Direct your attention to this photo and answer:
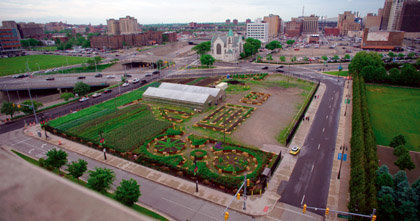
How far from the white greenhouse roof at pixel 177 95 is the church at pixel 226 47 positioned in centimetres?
7092

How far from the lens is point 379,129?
169 feet

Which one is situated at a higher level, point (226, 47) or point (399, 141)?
point (226, 47)

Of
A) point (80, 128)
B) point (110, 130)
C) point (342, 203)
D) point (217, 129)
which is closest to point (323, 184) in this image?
point (342, 203)

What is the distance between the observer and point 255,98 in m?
70.6

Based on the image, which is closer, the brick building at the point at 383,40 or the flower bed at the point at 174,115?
the flower bed at the point at 174,115

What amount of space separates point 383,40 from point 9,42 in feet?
797

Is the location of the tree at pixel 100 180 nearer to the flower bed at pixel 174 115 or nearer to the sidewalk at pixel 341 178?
the flower bed at pixel 174 115

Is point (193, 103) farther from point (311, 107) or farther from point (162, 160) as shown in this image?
point (311, 107)

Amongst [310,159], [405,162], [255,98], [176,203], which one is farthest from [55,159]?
[255,98]

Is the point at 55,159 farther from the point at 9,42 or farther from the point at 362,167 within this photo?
the point at 9,42

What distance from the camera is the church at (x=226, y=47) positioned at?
132 m

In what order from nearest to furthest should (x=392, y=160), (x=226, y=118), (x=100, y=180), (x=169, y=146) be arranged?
1. (x=100, y=180)
2. (x=392, y=160)
3. (x=169, y=146)
4. (x=226, y=118)

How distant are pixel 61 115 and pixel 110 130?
724 inches

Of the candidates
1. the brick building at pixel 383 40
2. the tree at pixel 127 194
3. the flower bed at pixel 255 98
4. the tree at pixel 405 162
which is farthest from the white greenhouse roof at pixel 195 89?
the brick building at pixel 383 40
